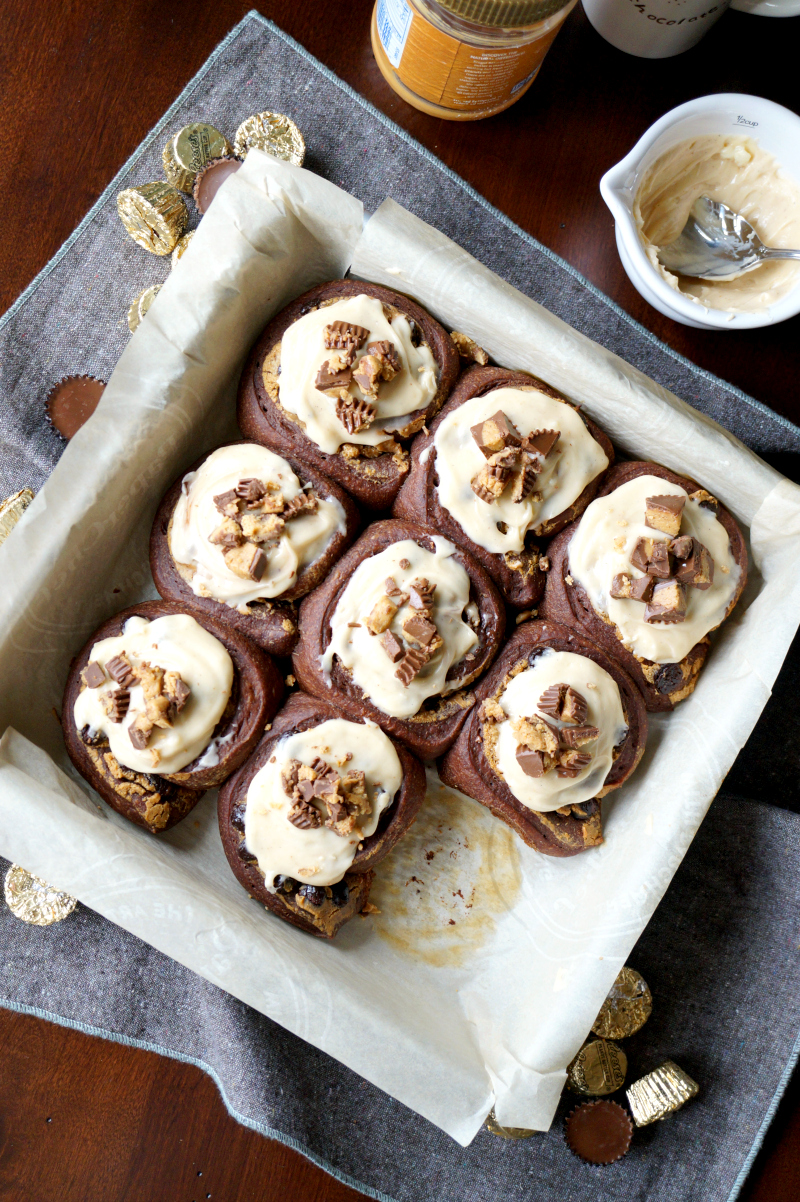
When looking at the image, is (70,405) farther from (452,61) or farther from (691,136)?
(691,136)

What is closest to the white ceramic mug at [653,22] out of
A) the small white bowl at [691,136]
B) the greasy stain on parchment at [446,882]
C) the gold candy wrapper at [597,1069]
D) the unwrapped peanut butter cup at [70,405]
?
the small white bowl at [691,136]

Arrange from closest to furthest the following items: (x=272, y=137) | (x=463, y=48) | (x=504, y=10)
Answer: (x=504, y=10), (x=463, y=48), (x=272, y=137)

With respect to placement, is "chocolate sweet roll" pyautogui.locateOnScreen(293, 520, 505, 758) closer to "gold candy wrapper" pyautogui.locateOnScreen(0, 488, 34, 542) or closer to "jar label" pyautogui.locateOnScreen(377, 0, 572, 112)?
"gold candy wrapper" pyautogui.locateOnScreen(0, 488, 34, 542)

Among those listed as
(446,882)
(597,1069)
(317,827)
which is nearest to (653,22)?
(317,827)

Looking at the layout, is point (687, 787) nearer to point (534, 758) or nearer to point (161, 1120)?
point (534, 758)

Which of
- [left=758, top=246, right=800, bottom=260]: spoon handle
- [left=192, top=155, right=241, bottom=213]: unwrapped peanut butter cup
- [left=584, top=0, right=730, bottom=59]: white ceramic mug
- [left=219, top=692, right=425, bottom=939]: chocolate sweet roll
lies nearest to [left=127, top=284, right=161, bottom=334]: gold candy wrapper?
[left=192, top=155, right=241, bottom=213]: unwrapped peanut butter cup

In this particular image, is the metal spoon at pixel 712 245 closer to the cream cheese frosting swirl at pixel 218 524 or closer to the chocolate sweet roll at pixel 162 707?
the cream cheese frosting swirl at pixel 218 524
